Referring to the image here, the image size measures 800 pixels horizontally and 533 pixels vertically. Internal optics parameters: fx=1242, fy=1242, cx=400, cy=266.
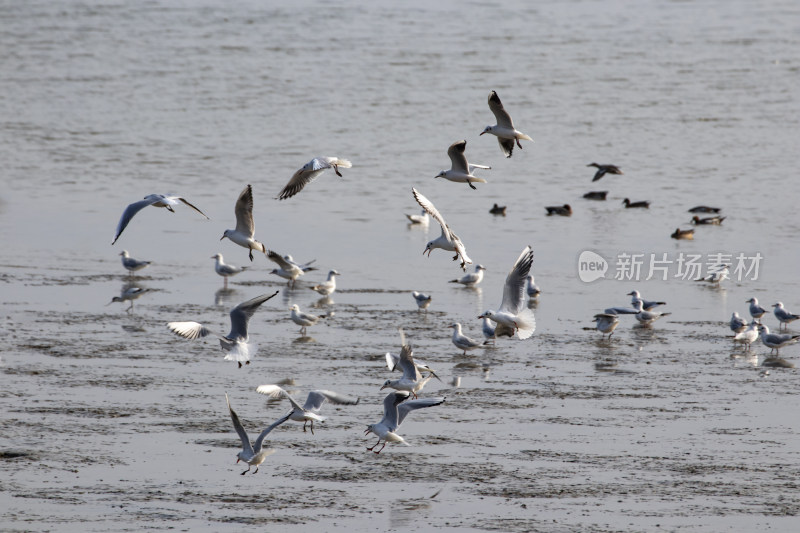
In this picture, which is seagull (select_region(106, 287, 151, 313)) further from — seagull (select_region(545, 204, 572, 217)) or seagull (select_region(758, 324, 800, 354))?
seagull (select_region(545, 204, 572, 217))

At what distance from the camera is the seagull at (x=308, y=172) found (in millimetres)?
11961

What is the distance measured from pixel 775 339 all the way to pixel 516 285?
443cm

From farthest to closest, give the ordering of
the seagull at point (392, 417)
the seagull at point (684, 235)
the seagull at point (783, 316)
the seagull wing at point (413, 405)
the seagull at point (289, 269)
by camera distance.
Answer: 1. the seagull at point (684, 235)
2. the seagull at point (289, 269)
3. the seagull at point (783, 316)
4. the seagull at point (392, 417)
5. the seagull wing at point (413, 405)

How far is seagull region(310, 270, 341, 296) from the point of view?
687 inches

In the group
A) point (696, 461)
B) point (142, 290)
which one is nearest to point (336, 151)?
point (142, 290)

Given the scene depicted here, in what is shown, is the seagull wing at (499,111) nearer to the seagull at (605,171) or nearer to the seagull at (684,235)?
the seagull at (684,235)

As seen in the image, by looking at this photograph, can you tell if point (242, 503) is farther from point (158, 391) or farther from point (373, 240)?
point (373, 240)

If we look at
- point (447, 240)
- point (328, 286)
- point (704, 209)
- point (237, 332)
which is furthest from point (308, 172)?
point (704, 209)

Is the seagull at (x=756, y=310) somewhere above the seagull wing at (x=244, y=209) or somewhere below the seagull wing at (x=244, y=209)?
above

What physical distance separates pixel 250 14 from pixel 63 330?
4744cm

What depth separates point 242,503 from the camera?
9500 mm

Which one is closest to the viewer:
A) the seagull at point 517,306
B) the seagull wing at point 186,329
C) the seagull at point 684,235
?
the seagull wing at point 186,329

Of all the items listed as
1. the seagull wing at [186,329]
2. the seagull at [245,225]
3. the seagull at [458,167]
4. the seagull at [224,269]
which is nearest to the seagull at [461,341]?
the seagull at [458,167]

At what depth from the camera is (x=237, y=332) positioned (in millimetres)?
11461
